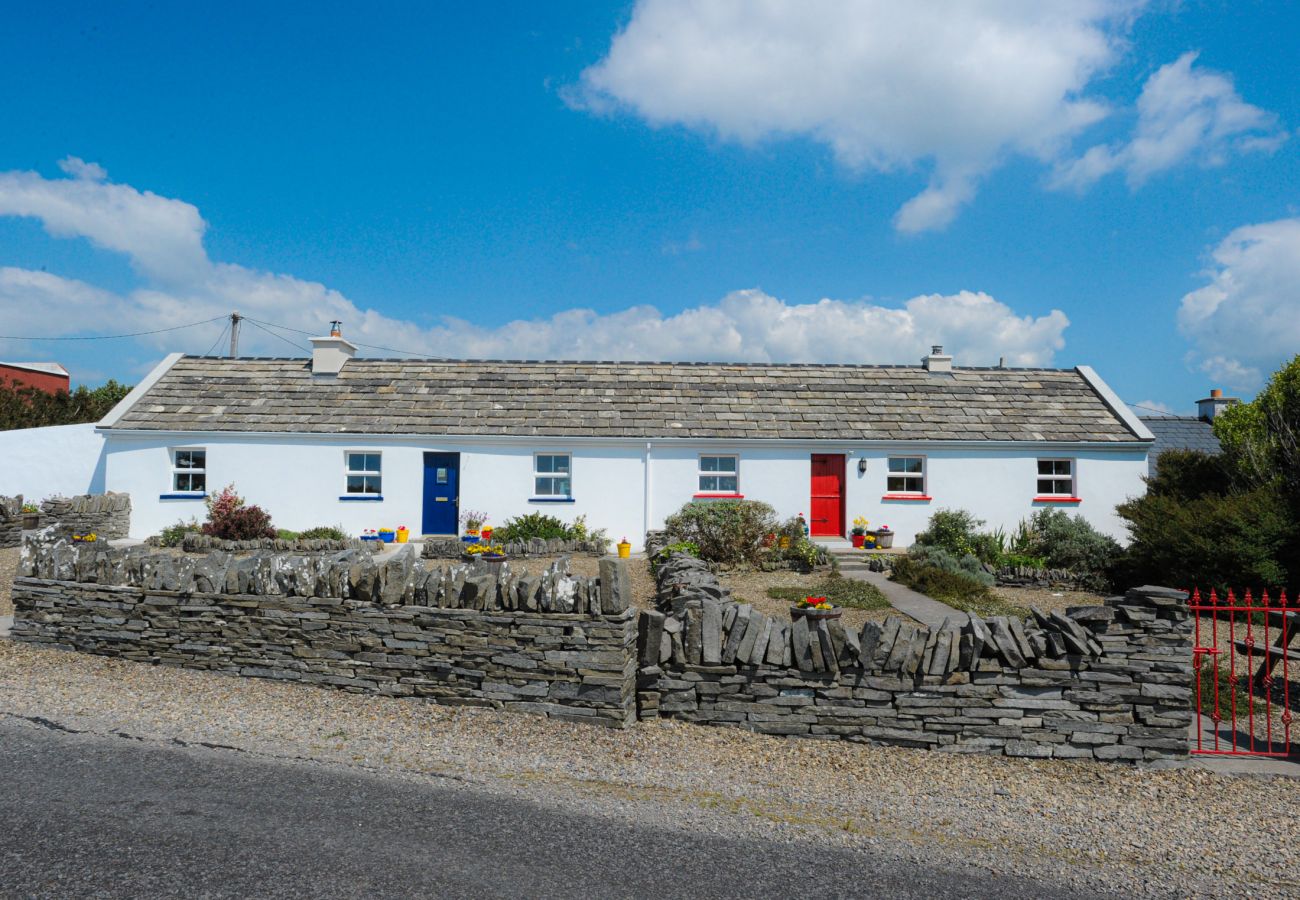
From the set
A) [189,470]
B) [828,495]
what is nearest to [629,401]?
[828,495]

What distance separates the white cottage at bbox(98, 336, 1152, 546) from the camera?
19422 mm

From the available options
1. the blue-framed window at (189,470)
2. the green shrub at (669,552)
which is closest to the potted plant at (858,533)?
the green shrub at (669,552)

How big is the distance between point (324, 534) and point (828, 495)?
12305mm

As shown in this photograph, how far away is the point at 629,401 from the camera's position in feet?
68.9

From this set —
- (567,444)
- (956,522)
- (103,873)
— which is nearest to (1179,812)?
(103,873)

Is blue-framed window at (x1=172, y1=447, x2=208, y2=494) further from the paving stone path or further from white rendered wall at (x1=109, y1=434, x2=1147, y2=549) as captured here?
the paving stone path

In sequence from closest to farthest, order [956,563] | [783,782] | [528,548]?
1. [783,782]
2. [956,563]
3. [528,548]

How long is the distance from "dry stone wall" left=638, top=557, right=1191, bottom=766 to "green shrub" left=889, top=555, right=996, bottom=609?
537 centimetres

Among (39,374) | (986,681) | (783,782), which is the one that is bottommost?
(783,782)

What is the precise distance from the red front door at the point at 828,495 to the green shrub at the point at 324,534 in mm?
11433

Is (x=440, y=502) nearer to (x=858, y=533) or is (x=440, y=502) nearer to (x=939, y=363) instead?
(x=858, y=533)

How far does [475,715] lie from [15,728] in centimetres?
366

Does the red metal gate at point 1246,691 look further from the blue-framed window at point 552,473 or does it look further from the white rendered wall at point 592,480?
the blue-framed window at point 552,473

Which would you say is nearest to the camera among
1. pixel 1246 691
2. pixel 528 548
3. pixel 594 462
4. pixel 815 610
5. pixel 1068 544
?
pixel 1246 691
